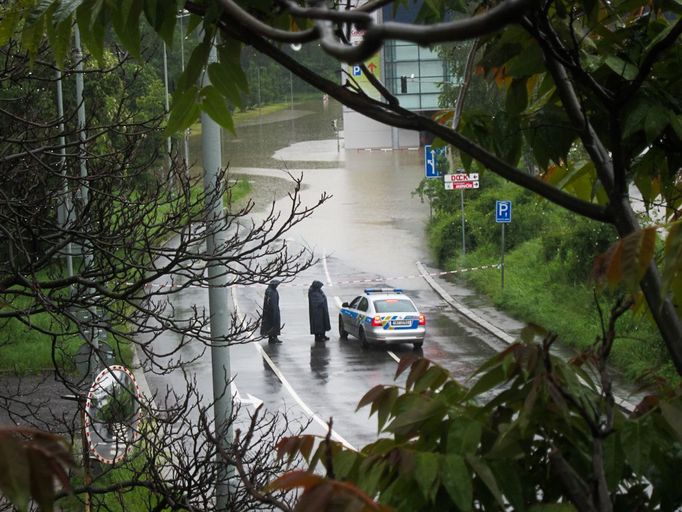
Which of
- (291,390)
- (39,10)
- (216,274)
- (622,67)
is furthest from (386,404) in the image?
(291,390)

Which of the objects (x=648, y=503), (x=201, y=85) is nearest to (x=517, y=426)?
(x=648, y=503)

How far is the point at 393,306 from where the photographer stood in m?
26.5

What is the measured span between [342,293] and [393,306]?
6558 mm

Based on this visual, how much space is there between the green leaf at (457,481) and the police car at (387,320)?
22850 mm

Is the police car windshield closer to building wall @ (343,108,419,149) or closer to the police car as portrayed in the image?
the police car

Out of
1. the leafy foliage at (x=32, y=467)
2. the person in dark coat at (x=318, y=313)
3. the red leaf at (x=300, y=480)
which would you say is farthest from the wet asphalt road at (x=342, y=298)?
the leafy foliage at (x=32, y=467)

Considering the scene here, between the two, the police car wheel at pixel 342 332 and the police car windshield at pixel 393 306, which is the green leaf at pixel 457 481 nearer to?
the police car windshield at pixel 393 306

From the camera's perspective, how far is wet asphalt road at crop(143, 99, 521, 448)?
22.1 m

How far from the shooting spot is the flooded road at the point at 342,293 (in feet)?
73.0

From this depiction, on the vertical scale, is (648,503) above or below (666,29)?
below

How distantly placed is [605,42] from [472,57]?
1.65 ft

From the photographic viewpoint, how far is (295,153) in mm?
68938

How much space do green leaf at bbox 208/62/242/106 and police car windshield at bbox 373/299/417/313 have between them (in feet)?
73.2

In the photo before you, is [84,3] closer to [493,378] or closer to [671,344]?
[493,378]
